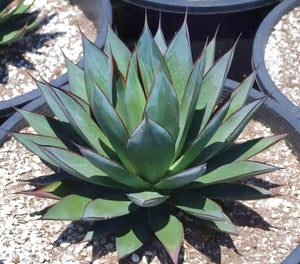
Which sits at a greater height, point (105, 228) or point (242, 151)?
point (242, 151)

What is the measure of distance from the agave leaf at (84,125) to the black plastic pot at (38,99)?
0.19m

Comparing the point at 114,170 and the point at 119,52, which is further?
the point at 119,52

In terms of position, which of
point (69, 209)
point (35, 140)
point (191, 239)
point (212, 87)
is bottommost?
point (191, 239)

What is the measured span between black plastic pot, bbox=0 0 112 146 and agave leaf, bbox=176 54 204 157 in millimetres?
446

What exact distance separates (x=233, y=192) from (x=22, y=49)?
1127 mm

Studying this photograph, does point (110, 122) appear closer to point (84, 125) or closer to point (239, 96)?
point (84, 125)

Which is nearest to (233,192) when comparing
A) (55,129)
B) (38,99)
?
(55,129)

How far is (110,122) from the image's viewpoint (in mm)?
1597

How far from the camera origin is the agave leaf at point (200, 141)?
1595 millimetres

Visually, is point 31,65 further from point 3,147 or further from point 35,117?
point 35,117

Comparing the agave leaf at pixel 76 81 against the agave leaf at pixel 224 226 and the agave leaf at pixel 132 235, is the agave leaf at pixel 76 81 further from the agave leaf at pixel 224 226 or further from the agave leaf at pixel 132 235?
the agave leaf at pixel 224 226

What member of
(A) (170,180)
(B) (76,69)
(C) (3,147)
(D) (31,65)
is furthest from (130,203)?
(D) (31,65)

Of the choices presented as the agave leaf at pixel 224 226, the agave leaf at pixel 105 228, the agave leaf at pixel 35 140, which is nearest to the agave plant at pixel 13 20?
the agave leaf at pixel 35 140

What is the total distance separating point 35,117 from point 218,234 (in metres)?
0.56
